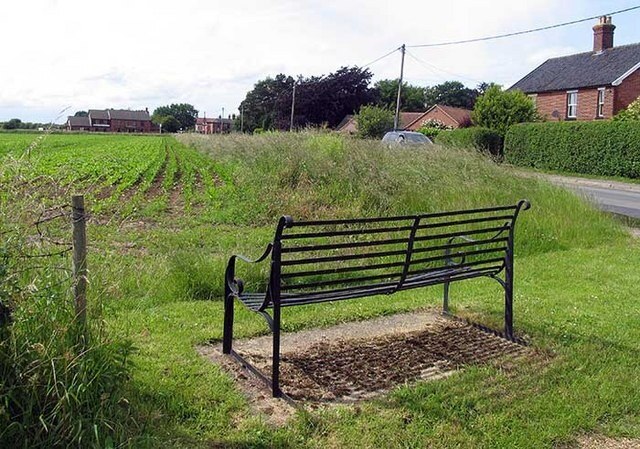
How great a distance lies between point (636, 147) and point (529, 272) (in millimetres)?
19172

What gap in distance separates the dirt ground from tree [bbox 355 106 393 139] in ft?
123

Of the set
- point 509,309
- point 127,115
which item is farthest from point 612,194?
point 127,115

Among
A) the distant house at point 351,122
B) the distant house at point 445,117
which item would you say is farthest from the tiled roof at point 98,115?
the distant house at point 445,117

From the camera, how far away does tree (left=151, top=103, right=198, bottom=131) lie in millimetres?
137387

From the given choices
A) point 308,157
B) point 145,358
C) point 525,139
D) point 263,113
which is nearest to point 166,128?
point 263,113

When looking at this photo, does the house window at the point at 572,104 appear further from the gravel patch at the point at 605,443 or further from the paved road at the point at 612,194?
the gravel patch at the point at 605,443

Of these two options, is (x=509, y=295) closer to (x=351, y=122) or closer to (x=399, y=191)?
(x=399, y=191)

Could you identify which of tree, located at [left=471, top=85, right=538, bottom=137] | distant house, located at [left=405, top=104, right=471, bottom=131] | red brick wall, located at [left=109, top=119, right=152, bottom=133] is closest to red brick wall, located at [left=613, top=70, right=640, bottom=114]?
tree, located at [left=471, top=85, right=538, bottom=137]

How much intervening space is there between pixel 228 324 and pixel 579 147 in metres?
25.8

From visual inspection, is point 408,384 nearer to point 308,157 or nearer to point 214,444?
point 214,444

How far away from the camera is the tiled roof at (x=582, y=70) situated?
34.7m

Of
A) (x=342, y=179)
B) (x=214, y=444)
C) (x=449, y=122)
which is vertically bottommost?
(x=214, y=444)

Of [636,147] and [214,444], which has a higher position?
[636,147]

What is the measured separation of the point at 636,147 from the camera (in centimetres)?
2356
